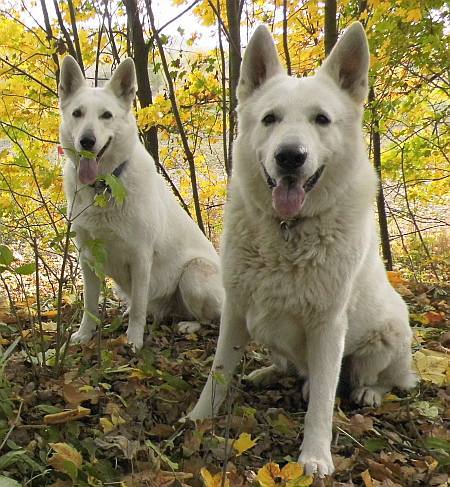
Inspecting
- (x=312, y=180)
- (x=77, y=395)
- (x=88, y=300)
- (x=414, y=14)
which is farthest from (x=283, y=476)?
(x=414, y=14)

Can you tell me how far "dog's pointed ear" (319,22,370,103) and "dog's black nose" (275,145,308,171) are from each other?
0.59 m

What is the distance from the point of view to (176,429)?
224cm

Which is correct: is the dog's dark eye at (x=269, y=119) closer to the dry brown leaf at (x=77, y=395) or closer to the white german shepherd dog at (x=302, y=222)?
the white german shepherd dog at (x=302, y=222)

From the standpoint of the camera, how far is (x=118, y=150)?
12.1 ft

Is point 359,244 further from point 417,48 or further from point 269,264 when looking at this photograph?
point 417,48

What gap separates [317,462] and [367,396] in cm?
77

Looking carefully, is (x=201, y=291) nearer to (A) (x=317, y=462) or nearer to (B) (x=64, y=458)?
(A) (x=317, y=462)

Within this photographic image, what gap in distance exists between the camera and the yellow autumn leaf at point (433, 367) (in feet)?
9.70

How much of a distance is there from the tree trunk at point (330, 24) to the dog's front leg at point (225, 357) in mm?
3304

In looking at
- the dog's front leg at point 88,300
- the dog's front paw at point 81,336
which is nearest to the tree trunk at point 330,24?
the dog's front leg at point 88,300

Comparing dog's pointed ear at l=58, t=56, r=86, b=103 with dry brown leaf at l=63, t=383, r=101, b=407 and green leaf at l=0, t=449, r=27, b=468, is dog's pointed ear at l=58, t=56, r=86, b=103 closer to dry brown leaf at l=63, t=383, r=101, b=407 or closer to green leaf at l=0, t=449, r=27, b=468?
dry brown leaf at l=63, t=383, r=101, b=407

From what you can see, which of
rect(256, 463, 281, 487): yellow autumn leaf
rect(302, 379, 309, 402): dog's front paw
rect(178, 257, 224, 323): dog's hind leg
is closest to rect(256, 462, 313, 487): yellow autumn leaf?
rect(256, 463, 281, 487): yellow autumn leaf

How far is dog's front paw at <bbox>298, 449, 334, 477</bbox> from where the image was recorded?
202cm

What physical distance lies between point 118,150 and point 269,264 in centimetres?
191
